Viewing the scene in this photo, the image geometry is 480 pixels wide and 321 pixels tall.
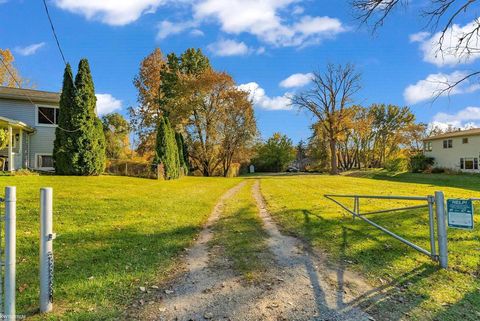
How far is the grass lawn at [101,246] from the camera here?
3488 millimetres

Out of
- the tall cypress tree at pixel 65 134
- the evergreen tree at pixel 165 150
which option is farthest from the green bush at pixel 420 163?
the tall cypress tree at pixel 65 134

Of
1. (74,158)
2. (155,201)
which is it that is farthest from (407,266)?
(74,158)

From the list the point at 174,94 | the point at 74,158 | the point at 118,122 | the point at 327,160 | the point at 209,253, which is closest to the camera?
the point at 209,253

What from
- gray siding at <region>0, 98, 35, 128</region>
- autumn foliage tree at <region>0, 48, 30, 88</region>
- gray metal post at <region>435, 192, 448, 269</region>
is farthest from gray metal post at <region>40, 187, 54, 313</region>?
autumn foliage tree at <region>0, 48, 30, 88</region>

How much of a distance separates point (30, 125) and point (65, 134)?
19.6 ft

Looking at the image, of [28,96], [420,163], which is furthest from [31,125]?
[420,163]

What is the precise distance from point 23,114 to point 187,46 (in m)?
23.4

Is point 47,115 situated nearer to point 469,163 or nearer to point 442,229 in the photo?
point 442,229

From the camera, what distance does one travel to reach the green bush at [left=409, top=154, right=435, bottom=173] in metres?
36.5

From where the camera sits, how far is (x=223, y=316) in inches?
126

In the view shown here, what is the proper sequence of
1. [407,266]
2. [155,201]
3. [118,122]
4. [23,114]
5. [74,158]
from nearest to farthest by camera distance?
[407,266]
[155,201]
[74,158]
[23,114]
[118,122]

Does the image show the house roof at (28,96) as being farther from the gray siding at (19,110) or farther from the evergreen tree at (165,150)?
the evergreen tree at (165,150)

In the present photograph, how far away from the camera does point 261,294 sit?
371cm

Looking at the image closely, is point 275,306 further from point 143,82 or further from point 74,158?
point 143,82
